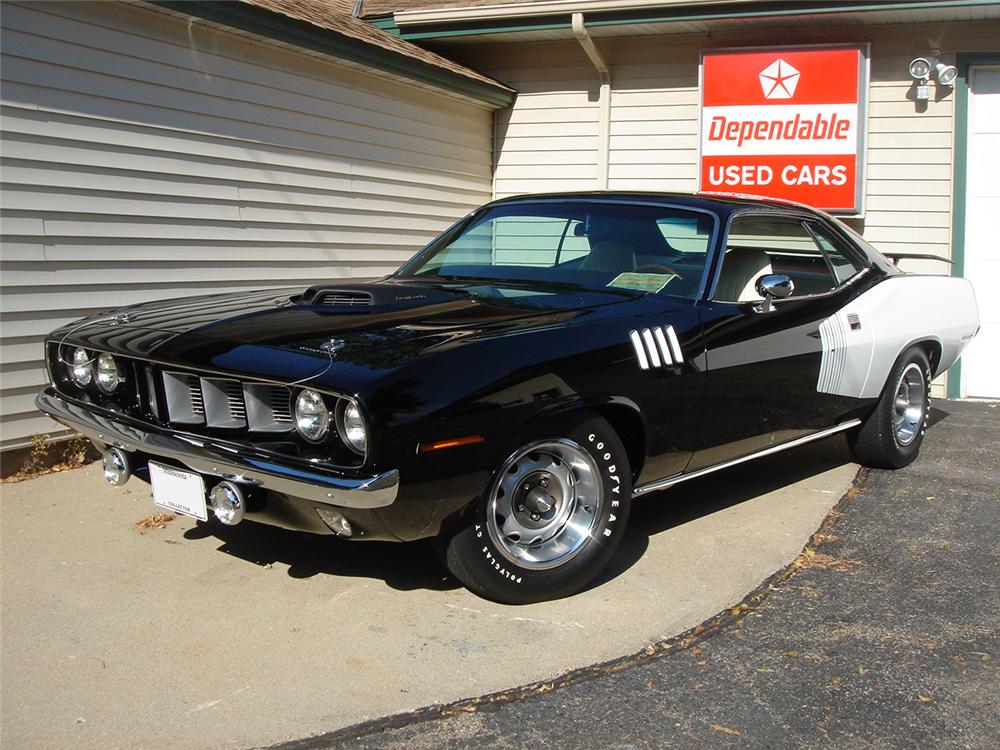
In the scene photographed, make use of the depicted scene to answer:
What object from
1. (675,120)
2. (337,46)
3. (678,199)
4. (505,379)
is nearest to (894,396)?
(678,199)

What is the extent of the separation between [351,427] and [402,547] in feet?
4.42

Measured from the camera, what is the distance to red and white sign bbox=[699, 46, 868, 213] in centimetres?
865

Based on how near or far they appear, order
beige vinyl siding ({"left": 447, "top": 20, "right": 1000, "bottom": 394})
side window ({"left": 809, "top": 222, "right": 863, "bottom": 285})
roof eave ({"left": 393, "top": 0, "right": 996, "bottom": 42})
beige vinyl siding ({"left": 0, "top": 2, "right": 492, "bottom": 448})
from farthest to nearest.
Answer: beige vinyl siding ({"left": 447, "top": 20, "right": 1000, "bottom": 394})
roof eave ({"left": 393, "top": 0, "right": 996, "bottom": 42})
beige vinyl siding ({"left": 0, "top": 2, "right": 492, "bottom": 448})
side window ({"left": 809, "top": 222, "right": 863, "bottom": 285})

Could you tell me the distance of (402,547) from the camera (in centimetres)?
430

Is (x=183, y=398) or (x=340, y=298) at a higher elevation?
(x=340, y=298)

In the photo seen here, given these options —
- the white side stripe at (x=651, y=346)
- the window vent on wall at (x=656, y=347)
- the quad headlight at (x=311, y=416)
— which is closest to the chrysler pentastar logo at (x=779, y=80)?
the window vent on wall at (x=656, y=347)

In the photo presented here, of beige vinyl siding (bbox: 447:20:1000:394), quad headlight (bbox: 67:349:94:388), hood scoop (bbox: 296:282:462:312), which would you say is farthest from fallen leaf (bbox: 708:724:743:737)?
beige vinyl siding (bbox: 447:20:1000:394)

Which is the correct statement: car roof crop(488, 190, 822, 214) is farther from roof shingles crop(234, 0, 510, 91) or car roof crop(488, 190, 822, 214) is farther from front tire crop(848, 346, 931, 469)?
roof shingles crop(234, 0, 510, 91)

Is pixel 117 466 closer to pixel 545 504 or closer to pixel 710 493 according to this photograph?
pixel 545 504

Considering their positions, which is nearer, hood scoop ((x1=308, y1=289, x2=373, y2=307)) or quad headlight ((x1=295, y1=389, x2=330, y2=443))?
quad headlight ((x1=295, y1=389, x2=330, y2=443))

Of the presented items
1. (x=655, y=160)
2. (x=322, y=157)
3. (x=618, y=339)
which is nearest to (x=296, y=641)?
(x=618, y=339)

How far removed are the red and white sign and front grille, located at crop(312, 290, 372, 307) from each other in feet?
19.5

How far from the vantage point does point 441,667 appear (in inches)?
127

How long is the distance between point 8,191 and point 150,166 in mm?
1065
